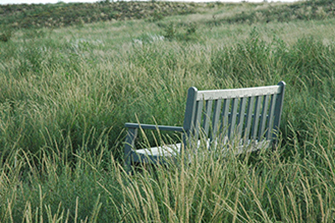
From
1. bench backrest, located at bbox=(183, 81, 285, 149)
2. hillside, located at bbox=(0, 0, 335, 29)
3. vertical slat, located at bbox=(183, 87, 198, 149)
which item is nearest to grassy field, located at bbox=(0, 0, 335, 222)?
bench backrest, located at bbox=(183, 81, 285, 149)

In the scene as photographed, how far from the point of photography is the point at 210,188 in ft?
5.36

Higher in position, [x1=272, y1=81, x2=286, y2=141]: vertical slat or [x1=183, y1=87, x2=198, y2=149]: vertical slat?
[x1=183, y1=87, x2=198, y2=149]: vertical slat

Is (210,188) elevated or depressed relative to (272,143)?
elevated

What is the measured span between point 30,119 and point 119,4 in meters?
40.7

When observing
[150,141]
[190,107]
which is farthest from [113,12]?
[190,107]

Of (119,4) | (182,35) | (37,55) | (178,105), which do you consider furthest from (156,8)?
(178,105)

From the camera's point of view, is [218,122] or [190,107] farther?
[218,122]

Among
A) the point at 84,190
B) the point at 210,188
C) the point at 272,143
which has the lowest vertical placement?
the point at 272,143

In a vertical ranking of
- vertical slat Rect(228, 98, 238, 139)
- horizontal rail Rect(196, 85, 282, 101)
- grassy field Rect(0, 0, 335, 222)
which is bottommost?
grassy field Rect(0, 0, 335, 222)

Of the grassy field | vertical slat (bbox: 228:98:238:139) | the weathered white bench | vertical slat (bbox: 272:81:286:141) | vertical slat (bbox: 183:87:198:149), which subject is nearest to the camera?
the grassy field

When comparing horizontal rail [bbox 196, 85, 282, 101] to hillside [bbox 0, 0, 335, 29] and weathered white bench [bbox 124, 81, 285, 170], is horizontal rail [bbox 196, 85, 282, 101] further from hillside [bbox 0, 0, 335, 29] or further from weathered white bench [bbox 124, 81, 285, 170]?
hillside [bbox 0, 0, 335, 29]

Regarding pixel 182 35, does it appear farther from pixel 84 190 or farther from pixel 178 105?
pixel 84 190

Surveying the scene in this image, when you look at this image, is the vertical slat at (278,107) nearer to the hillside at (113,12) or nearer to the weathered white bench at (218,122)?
the weathered white bench at (218,122)

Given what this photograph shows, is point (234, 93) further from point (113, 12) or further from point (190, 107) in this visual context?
point (113, 12)
